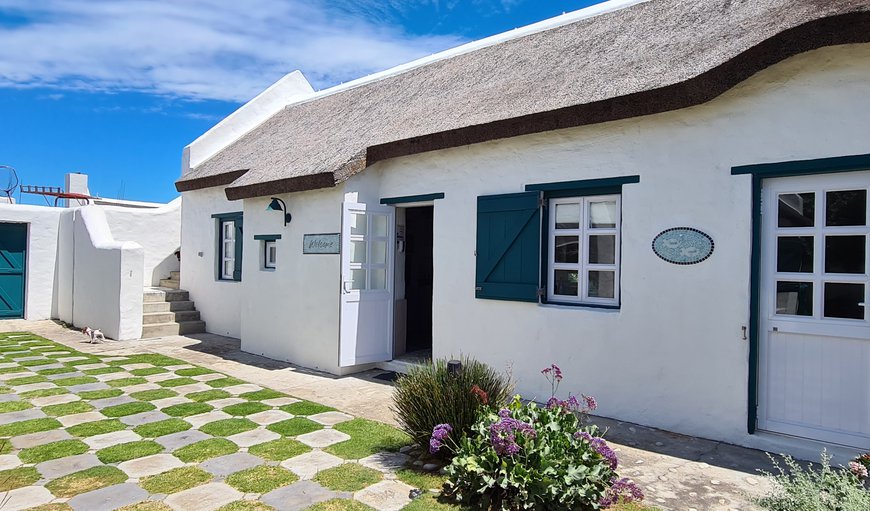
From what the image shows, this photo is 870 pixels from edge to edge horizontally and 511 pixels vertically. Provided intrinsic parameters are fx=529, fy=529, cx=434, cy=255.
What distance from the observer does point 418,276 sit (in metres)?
9.30

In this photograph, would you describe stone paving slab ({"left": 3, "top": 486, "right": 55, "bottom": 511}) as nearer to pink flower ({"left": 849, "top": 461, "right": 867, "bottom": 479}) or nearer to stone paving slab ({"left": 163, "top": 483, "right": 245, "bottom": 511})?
stone paving slab ({"left": 163, "top": 483, "right": 245, "bottom": 511})

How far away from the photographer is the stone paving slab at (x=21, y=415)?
5.27 metres

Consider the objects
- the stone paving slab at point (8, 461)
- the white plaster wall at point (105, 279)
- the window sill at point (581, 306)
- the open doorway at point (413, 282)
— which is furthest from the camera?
the white plaster wall at point (105, 279)

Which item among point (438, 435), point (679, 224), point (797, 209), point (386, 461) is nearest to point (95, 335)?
point (386, 461)

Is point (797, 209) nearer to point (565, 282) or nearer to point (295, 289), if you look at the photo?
point (565, 282)

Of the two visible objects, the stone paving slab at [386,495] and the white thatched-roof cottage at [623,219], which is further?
the white thatched-roof cottage at [623,219]

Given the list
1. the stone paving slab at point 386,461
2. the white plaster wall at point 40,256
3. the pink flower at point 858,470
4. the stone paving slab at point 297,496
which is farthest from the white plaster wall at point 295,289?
the white plaster wall at point 40,256

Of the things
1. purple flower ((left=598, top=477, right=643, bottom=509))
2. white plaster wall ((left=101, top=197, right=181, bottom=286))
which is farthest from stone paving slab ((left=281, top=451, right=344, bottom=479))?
white plaster wall ((left=101, top=197, right=181, bottom=286))

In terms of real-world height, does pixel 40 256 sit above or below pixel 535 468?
above

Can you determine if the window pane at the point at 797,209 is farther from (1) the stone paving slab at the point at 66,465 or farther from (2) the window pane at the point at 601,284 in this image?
(1) the stone paving slab at the point at 66,465

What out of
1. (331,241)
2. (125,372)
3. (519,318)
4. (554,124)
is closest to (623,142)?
(554,124)

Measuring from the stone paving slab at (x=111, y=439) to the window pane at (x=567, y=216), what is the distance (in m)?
4.81

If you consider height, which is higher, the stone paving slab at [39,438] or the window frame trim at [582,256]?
the window frame trim at [582,256]

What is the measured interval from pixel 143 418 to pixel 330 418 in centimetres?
190
